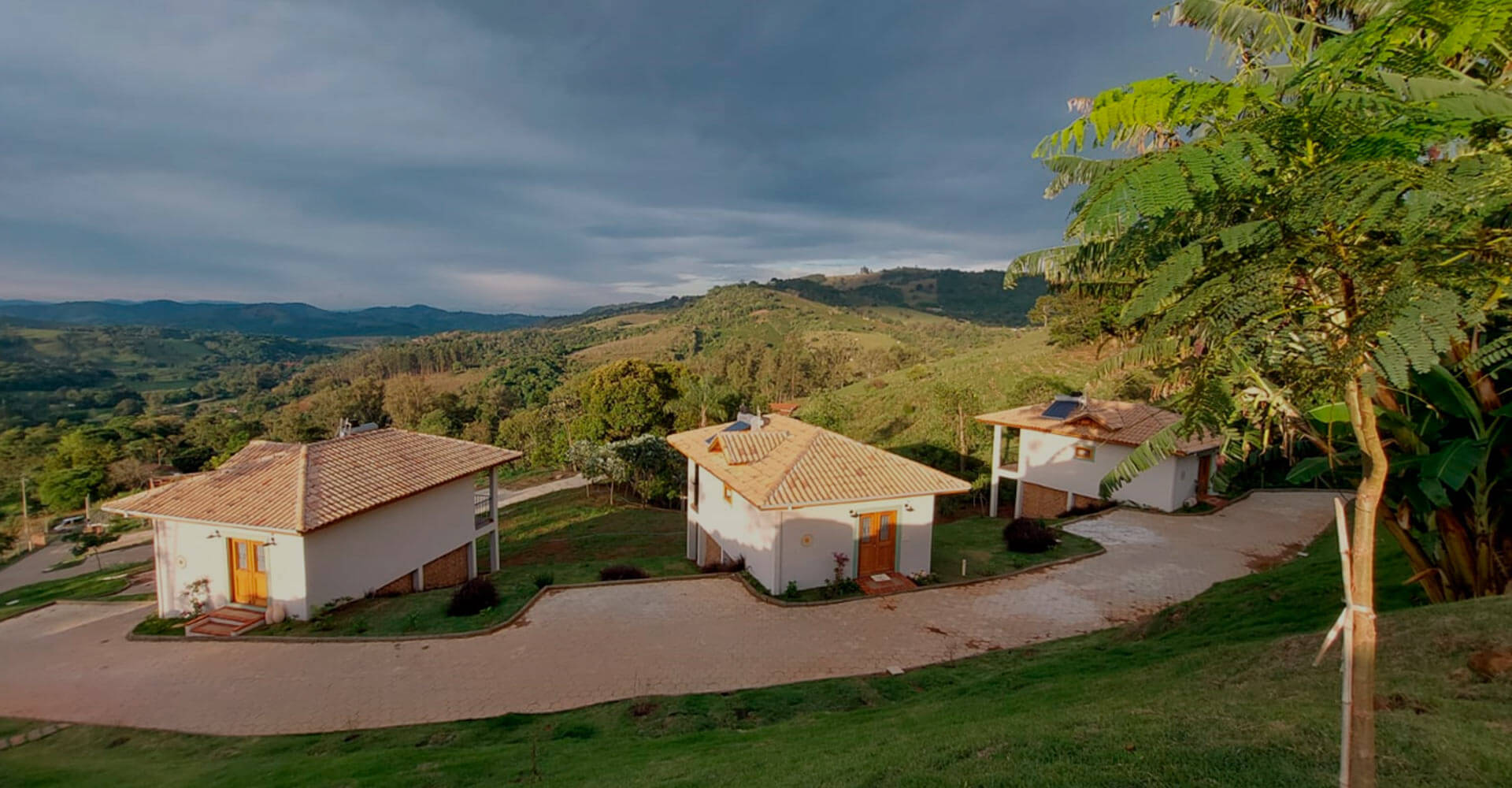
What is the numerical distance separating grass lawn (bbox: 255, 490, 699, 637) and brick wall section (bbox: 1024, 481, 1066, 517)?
1418 cm

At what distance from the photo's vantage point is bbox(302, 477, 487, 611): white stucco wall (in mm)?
14453

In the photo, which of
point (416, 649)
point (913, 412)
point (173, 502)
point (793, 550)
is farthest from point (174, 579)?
point (913, 412)

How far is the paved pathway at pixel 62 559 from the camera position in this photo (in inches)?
1211

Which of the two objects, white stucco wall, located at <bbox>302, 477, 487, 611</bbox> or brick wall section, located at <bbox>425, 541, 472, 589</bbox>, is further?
brick wall section, located at <bbox>425, 541, 472, 589</bbox>

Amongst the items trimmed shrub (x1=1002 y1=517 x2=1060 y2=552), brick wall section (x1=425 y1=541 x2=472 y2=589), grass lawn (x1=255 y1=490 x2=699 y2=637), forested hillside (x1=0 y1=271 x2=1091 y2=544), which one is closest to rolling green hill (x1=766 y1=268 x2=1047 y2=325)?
forested hillside (x1=0 y1=271 x2=1091 y2=544)

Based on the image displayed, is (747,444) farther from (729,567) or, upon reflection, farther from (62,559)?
(62,559)

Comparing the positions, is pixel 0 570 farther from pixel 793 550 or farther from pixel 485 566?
pixel 793 550

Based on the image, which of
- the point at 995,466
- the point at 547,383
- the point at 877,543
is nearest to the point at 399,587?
the point at 877,543

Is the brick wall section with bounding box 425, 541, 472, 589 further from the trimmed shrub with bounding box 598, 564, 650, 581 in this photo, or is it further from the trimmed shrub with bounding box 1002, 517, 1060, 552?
the trimmed shrub with bounding box 1002, 517, 1060, 552

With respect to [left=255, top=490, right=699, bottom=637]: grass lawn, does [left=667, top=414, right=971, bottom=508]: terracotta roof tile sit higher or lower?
higher

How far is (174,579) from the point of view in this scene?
15.1 meters

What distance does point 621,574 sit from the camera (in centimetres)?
1698

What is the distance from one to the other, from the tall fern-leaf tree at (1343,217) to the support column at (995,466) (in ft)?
77.6

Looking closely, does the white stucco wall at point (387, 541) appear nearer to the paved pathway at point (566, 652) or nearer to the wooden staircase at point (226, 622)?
the wooden staircase at point (226, 622)
